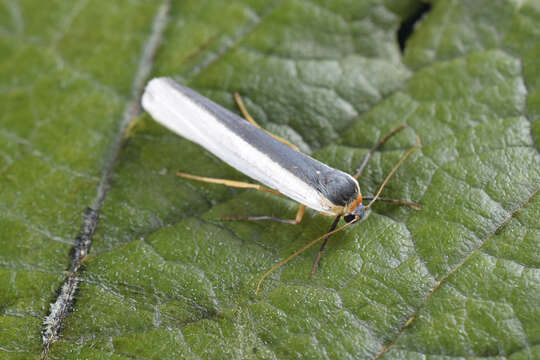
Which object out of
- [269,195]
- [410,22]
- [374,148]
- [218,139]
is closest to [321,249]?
[269,195]

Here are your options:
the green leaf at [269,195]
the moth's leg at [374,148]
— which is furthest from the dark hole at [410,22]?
the moth's leg at [374,148]

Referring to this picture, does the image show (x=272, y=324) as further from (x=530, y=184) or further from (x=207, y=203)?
(x=530, y=184)

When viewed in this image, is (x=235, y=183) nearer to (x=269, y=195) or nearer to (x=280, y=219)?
(x=269, y=195)

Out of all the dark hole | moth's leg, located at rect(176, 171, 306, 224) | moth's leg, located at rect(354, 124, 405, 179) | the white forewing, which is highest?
the dark hole

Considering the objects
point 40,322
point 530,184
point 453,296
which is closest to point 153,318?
point 40,322

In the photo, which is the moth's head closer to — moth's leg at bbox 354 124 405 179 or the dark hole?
moth's leg at bbox 354 124 405 179

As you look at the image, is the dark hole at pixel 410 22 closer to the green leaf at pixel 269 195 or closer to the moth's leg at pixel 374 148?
the green leaf at pixel 269 195

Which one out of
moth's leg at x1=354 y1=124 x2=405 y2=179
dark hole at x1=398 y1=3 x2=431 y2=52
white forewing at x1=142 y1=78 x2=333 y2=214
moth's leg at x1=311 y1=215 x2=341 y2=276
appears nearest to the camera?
→ moth's leg at x1=311 y1=215 x2=341 y2=276

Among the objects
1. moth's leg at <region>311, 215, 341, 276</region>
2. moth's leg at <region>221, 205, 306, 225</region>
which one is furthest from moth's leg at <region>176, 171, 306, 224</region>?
moth's leg at <region>311, 215, 341, 276</region>
